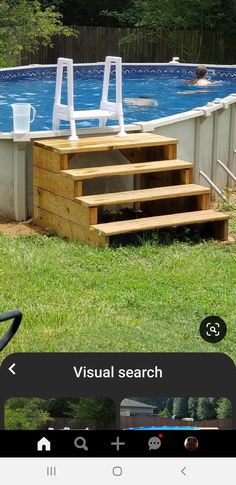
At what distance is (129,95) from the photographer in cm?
1344

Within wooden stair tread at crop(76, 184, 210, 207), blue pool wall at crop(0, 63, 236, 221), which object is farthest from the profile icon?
blue pool wall at crop(0, 63, 236, 221)

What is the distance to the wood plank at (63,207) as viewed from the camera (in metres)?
5.89

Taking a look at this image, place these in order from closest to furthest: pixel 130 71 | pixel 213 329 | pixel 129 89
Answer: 1. pixel 213 329
2. pixel 129 89
3. pixel 130 71

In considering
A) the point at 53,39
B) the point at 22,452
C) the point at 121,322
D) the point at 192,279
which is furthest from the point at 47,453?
the point at 53,39

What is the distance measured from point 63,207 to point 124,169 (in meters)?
0.52

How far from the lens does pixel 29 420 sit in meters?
0.98

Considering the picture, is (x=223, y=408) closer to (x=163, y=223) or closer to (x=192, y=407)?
(x=192, y=407)

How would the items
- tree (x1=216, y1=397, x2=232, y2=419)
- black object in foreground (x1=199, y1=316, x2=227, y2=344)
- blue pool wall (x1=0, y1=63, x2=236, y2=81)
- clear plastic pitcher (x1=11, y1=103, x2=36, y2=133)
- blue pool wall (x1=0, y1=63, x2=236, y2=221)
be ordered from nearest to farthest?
tree (x1=216, y1=397, x2=232, y2=419), black object in foreground (x1=199, y1=316, x2=227, y2=344), clear plastic pitcher (x1=11, y1=103, x2=36, y2=133), blue pool wall (x1=0, y1=63, x2=236, y2=221), blue pool wall (x1=0, y1=63, x2=236, y2=81)

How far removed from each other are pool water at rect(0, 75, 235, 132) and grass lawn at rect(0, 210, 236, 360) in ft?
13.8

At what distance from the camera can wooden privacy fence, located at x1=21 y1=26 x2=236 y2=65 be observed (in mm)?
20141

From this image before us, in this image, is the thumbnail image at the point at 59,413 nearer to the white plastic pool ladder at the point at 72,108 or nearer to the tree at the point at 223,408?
the tree at the point at 223,408

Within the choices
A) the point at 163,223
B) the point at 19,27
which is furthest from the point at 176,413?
the point at 19,27

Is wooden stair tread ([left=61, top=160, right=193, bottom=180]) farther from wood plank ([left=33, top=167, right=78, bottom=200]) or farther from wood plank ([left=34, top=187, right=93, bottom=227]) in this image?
wood plank ([left=34, top=187, right=93, bottom=227])

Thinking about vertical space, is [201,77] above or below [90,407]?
above
